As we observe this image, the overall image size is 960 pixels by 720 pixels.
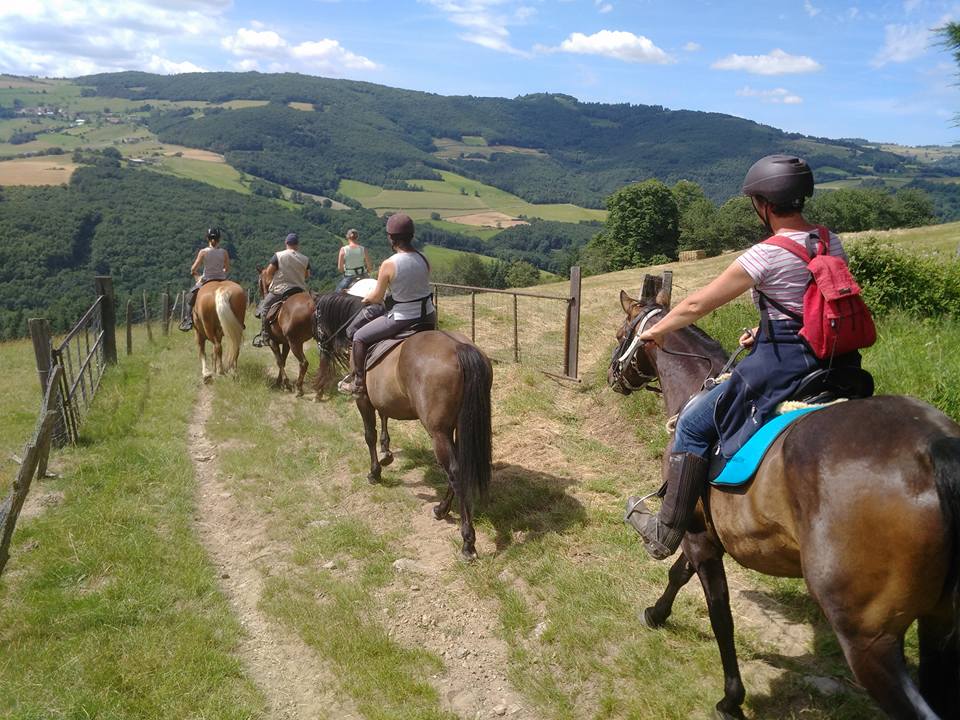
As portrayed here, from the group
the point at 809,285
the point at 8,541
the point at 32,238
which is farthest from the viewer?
the point at 32,238

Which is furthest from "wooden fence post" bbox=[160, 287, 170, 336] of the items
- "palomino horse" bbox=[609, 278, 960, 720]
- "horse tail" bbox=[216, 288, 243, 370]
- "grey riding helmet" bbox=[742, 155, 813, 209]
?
"palomino horse" bbox=[609, 278, 960, 720]

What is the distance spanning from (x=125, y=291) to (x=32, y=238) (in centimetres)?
1364

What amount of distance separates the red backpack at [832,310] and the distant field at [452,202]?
108916 millimetres

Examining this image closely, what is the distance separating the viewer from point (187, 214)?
78.7 m

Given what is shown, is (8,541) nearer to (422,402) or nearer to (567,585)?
(422,402)

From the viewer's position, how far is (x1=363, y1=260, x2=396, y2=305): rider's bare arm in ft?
21.8

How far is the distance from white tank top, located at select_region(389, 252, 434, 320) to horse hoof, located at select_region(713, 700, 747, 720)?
15.3ft

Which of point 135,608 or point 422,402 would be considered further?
point 422,402

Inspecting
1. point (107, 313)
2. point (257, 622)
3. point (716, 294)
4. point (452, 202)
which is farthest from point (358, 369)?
point (452, 202)

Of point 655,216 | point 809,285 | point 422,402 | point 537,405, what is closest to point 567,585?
point 422,402

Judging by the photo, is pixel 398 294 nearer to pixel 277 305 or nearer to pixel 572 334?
pixel 572 334

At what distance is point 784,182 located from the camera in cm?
308

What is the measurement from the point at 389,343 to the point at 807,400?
185 inches

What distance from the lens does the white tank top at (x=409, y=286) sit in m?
6.77
